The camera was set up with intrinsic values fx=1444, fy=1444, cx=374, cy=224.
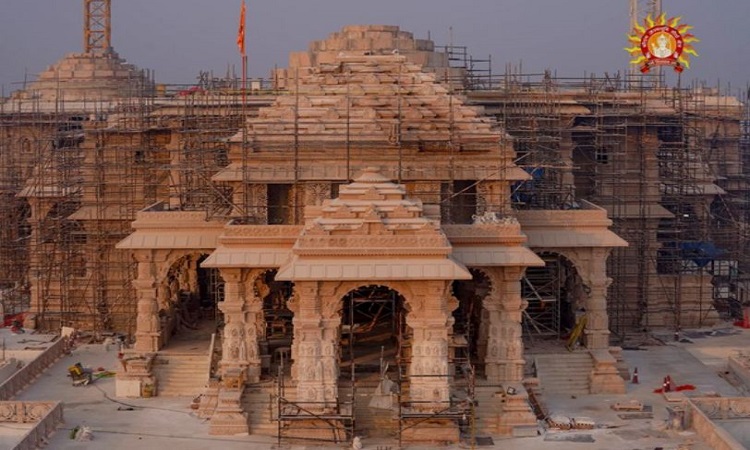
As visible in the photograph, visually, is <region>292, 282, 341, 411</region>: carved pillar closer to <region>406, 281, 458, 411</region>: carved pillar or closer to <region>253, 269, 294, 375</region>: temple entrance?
<region>253, 269, 294, 375</region>: temple entrance

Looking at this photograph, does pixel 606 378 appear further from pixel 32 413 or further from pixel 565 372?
pixel 32 413

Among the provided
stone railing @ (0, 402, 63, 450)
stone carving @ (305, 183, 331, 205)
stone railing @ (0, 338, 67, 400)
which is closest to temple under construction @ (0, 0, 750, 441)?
stone carving @ (305, 183, 331, 205)

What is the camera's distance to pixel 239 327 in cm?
4059

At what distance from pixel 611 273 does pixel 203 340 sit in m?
15.3

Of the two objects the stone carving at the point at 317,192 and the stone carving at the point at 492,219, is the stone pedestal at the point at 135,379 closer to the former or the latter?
the stone carving at the point at 317,192

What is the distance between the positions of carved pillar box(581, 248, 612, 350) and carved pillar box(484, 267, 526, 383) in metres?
3.98

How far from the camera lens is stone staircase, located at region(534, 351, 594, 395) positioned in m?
42.4

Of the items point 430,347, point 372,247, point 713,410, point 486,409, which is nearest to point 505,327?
point 486,409

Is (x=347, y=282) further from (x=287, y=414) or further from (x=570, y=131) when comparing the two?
(x=570, y=131)

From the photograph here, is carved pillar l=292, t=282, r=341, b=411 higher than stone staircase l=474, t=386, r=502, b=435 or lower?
higher

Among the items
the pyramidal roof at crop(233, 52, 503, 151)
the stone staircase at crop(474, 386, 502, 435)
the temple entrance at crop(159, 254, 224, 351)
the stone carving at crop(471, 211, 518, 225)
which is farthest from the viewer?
the temple entrance at crop(159, 254, 224, 351)

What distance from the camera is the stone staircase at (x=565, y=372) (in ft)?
139

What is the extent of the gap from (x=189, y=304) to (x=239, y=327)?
32.6ft

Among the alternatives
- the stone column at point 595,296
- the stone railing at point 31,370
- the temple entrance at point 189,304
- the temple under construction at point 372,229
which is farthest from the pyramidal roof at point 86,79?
the stone column at point 595,296
